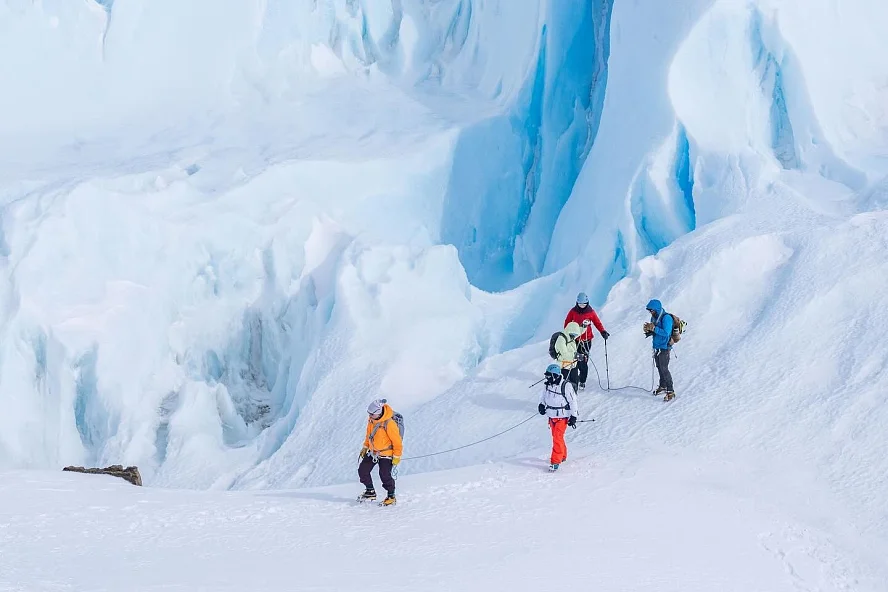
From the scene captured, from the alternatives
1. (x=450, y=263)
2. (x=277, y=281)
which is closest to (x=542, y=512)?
(x=450, y=263)

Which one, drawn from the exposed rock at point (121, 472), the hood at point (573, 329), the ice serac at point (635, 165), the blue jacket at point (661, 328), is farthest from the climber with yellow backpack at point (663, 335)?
the exposed rock at point (121, 472)

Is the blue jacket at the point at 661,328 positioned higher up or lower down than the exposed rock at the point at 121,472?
higher up

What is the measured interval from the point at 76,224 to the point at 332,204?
14.0 feet

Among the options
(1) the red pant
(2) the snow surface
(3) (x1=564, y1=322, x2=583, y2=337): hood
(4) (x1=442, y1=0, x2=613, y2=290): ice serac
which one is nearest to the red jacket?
(3) (x1=564, y1=322, x2=583, y2=337): hood

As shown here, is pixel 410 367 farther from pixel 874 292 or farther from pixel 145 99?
pixel 145 99

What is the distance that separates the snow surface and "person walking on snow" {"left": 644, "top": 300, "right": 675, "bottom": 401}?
255mm

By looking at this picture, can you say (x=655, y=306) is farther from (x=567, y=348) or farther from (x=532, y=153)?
(x=532, y=153)

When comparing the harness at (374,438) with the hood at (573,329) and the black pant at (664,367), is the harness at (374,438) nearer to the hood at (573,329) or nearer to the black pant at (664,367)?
the hood at (573,329)

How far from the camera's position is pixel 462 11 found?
21438 mm

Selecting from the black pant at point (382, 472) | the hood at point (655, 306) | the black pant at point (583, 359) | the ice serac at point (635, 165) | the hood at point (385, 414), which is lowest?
the black pant at point (382, 472)

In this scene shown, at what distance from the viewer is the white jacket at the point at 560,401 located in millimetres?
8344

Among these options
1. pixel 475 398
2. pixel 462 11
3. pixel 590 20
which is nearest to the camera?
pixel 475 398

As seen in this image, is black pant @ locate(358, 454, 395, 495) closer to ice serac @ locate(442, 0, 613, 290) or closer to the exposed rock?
the exposed rock

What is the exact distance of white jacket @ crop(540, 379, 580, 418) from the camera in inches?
328
